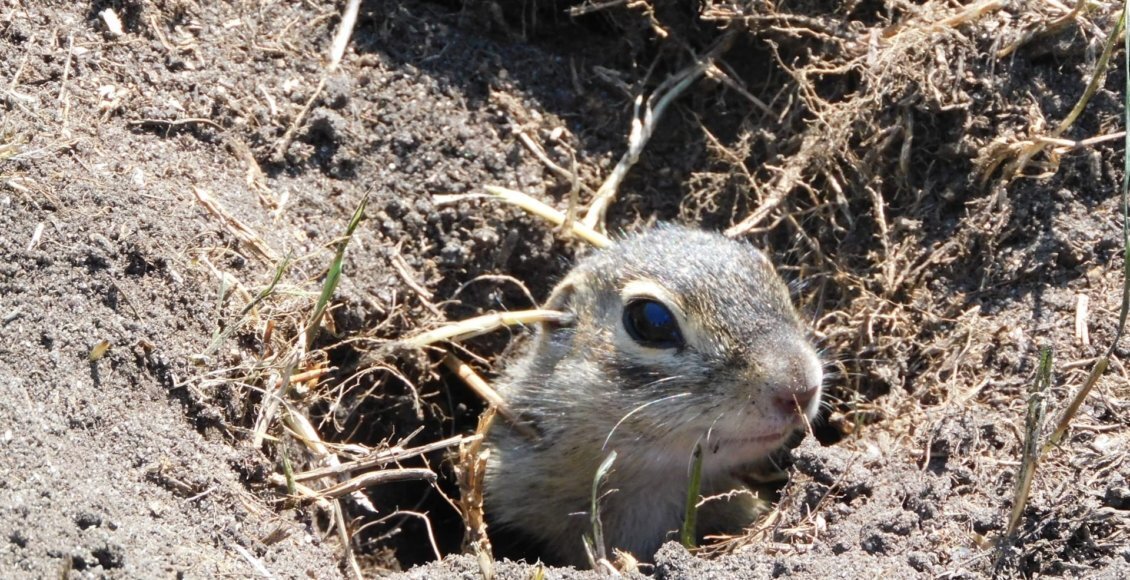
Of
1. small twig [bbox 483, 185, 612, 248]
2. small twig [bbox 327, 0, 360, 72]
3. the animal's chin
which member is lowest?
the animal's chin

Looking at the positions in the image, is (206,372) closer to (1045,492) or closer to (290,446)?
(290,446)

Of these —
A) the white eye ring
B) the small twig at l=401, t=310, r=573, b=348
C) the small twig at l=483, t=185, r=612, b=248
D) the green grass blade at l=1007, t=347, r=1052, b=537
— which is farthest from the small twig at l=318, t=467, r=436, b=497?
the green grass blade at l=1007, t=347, r=1052, b=537

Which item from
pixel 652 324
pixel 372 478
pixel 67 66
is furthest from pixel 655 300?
pixel 67 66

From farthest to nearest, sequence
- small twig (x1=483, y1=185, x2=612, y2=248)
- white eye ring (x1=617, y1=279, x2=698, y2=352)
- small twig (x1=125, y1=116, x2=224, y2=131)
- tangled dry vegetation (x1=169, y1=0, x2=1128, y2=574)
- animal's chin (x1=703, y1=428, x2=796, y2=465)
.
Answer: small twig (x1=483, y1=185, x2=612, y2=248) → small twig (x1=125, y1=116, x2=224, y2=131) → white eye ring (x1=617, y1=279, x2=698, y2=352) → tangled dry vegetation (x1=169, y1=0, x2=1128, y2=574) → animal's chin (x1=703, y1=428, x2=796, y2=465)

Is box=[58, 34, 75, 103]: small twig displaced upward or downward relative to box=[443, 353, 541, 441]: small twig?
upward

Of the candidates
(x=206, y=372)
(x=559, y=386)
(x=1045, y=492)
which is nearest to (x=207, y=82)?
(x=206, y=372)

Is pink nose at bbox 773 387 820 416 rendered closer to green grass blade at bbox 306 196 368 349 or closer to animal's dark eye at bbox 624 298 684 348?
animal's dark eye at bbox 624 298 684 348

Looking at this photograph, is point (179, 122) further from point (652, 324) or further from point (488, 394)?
point (652, 324)
